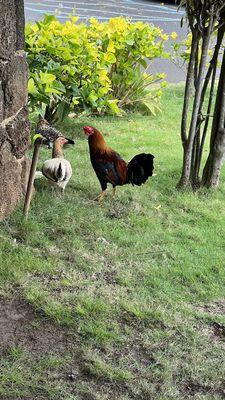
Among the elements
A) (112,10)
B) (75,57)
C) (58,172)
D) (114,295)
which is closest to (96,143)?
(58,172)

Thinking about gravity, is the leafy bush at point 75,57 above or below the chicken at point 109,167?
A: above

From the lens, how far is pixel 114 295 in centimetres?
333

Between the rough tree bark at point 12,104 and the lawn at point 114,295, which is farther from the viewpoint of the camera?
the rough tree bark at point 12,104

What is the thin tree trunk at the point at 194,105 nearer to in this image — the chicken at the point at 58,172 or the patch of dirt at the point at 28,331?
the chicken at the point at 58,172

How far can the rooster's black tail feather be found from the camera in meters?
4.31

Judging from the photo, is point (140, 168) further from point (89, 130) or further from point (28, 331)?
point (28, 331)

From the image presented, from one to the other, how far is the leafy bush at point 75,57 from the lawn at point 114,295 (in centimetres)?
93

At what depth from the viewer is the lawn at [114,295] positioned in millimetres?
2670

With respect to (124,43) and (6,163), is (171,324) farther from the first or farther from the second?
(124,43)

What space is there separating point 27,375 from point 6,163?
5.94 feet

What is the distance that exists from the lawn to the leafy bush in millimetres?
928

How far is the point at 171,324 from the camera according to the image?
3098 millimetres

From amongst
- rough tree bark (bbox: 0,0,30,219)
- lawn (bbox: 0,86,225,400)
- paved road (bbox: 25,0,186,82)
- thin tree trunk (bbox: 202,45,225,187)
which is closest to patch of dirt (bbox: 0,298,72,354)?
lawn (bbox: 0,86,225,400)

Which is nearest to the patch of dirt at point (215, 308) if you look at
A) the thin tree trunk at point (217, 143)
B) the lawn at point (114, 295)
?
the lawn at point (114, 295)
